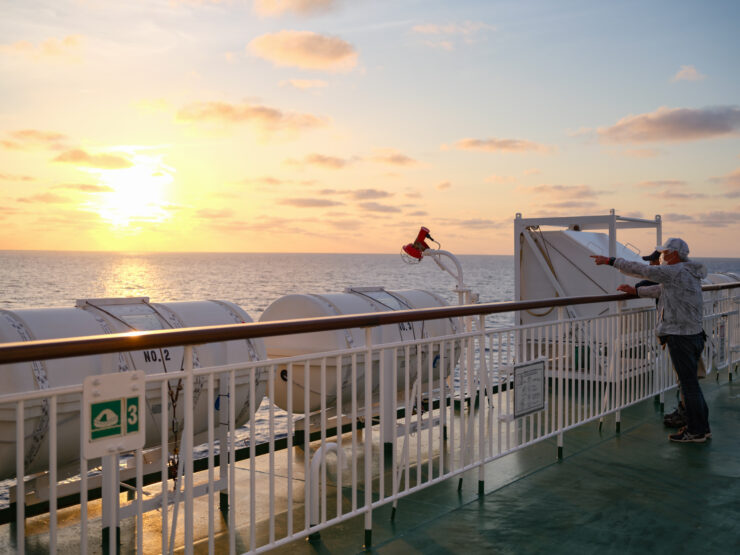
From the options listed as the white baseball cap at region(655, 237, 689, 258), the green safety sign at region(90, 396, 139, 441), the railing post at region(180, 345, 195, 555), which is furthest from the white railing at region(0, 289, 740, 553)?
the white baseball cap at region(655, 237, 689, 258)

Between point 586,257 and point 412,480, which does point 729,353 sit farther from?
point 412,480

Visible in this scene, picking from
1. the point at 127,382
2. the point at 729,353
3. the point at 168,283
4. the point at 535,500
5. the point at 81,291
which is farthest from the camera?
the point at 168,283

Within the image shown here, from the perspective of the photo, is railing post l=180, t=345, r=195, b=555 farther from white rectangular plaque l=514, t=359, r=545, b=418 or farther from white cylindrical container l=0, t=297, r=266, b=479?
white rectangular plaque l=514, t=359, r=545, b=418

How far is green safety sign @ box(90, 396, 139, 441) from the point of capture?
9.36ft

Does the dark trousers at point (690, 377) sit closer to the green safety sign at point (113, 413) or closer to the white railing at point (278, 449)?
the white railing at point (278, 449)

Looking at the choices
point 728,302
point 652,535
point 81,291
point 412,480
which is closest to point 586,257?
point 728,302

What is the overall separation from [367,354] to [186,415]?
1.22 meters

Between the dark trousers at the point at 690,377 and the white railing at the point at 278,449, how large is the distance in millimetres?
464

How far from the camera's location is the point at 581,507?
15.8 feet

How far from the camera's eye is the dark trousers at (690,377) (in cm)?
654

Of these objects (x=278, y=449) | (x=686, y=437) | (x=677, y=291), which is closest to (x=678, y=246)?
(x=677, y=291)

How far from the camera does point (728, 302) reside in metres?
10.2

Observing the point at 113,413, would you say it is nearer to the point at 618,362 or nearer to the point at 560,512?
the point at 560,512

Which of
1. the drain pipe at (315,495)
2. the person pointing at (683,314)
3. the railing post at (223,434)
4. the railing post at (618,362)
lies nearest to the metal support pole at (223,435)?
the railing post at (223,434)
